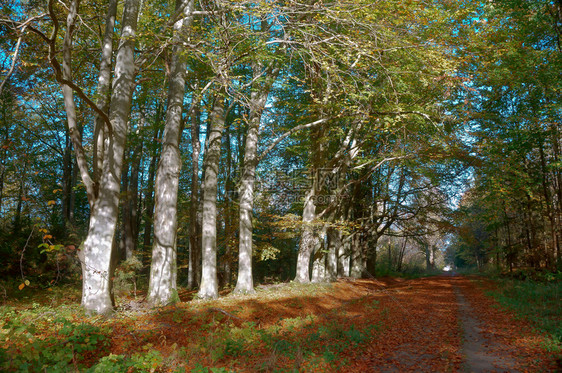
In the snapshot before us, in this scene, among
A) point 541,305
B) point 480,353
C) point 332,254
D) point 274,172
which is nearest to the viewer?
point 480,353

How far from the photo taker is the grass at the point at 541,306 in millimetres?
6652

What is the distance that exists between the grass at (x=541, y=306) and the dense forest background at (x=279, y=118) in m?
4.43

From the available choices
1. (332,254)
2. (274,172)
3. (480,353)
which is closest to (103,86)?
(480,353)

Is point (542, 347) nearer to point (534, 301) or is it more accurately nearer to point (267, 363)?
point (267, 363)

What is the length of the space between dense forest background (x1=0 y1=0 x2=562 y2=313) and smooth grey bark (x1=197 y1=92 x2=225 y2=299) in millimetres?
50

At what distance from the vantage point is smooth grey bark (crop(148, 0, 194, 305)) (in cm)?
943

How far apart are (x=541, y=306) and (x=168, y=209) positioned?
35.4 ft

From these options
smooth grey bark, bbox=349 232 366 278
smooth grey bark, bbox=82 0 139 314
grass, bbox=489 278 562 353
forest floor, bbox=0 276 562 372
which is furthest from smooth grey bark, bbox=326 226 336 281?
smooth grey bark, bbox=82 0 139 314

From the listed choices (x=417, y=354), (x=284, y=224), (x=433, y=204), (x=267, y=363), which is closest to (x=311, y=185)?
(x=284, y=224)

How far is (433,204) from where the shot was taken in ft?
68.9

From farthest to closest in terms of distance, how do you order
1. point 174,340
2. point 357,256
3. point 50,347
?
point 357,256
point 174,340
point 50,347

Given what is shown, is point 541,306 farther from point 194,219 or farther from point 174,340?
point 194,219

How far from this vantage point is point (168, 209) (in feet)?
31.8

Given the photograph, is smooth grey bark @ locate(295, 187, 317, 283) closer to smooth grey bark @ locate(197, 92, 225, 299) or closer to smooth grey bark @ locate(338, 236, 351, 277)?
smooth grey bark @ locate(197, 92, 225, 299)
